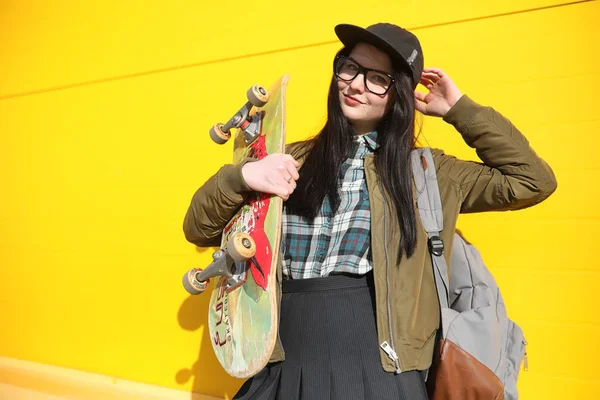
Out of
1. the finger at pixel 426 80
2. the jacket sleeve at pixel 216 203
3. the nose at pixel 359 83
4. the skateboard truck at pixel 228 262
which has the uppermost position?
the finger at pixel 426 80

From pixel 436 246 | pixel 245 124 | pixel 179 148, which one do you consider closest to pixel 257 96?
pixel 245 124

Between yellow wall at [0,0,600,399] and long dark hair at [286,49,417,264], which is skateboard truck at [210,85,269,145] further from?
yellow wall at [0,0,600,399]

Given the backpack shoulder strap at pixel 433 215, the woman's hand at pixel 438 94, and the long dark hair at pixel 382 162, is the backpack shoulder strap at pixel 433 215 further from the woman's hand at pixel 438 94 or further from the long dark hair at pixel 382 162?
the woman's hand at pixel 438 94

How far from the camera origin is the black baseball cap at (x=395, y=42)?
65.4 inches

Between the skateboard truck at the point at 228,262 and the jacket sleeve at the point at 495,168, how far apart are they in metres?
0.77

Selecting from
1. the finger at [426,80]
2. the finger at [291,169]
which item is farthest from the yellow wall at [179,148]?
the finger at [291,169]

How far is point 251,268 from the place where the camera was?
1533 mm

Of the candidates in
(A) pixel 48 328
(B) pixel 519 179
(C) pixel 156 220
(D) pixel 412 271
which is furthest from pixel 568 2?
(A) pixel 48 328

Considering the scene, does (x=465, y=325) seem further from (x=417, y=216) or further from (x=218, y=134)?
(x=218, y=134)

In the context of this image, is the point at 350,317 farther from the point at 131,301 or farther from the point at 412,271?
the point at 131,301

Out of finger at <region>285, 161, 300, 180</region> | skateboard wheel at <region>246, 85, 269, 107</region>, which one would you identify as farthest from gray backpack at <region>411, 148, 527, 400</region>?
skateboard wheel at <region>246, 85, 269, 107</region>

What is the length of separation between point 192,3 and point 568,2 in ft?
6.40

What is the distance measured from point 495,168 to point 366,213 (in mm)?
473

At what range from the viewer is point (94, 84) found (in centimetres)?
319
